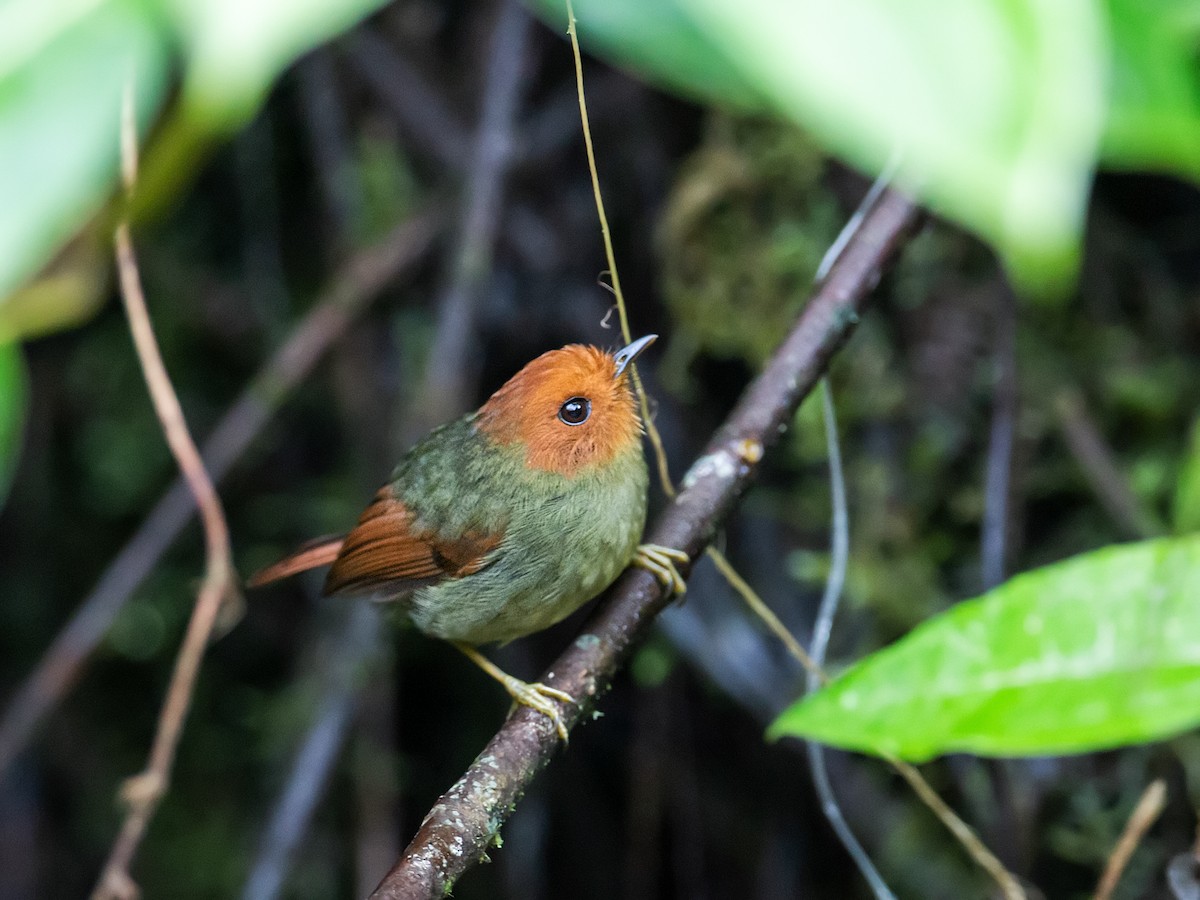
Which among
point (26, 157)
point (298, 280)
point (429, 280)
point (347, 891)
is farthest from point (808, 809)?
point (26, 157)

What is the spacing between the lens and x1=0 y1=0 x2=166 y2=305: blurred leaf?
0.51 metres

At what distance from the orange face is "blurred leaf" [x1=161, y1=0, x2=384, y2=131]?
4.17 feet

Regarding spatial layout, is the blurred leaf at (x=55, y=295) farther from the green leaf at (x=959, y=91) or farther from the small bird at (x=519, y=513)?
the small bird at (x=519, y=513)

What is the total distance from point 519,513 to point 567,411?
0.25m

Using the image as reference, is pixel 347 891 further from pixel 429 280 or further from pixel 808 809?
pixel 429 280

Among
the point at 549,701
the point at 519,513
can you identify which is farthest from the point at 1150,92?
the point at 519,513

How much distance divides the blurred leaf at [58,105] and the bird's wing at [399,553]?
5.15 ft

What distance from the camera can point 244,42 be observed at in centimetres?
47

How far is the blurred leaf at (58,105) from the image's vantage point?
0.51 m

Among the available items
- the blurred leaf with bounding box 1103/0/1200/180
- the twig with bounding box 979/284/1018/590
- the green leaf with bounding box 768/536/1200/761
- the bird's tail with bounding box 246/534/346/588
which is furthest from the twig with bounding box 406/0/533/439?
the blurred leaf with bounding box 1103/0/1200/180

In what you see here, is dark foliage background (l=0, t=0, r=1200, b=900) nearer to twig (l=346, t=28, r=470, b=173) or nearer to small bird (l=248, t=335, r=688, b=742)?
twig (l=346, t=28, r=470, b=173)

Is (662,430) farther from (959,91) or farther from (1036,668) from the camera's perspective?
(959,91)

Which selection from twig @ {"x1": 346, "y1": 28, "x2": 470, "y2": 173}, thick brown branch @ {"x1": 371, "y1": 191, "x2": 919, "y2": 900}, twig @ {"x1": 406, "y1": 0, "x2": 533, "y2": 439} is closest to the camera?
thick brown branch @ {"x1": 371, "y1": 191, "x2": 919, "y2": 900}

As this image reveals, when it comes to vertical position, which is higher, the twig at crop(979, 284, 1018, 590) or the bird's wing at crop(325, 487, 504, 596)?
the bird's wing at crop(325, 487, 504, 596)
